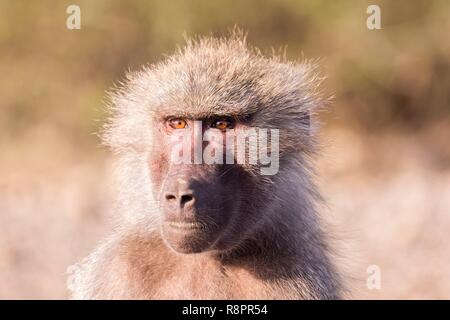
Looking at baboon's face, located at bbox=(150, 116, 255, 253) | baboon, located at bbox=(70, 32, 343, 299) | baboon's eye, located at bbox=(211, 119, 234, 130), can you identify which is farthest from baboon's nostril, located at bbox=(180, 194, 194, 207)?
baboon's eye, located at bbox=(211, 119, 234, 130)

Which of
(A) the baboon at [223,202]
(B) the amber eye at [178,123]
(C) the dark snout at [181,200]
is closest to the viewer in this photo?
(C) the dark snout at [181,200]

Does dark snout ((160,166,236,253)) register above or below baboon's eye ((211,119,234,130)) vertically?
below

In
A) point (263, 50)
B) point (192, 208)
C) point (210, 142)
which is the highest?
point (263, 50)

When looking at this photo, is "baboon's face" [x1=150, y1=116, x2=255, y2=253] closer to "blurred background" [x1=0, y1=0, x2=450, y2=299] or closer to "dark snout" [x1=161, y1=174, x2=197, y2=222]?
"dark snout" [x1=161, y1=174, x2=197, y2=222]

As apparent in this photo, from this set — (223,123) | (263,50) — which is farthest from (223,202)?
(263,50)

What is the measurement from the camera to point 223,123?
4109 millimetres

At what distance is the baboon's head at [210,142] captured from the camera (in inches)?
147

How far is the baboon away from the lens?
402cm

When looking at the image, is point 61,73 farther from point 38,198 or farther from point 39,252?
point 39,252

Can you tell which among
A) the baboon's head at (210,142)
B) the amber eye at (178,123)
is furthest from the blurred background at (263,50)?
the amber eye at (178,123)

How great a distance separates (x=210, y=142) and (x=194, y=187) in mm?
416

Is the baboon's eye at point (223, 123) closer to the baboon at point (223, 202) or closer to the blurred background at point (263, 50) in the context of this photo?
the baboon at point (223, 202)

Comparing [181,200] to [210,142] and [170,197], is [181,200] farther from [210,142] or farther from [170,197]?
[210,142]
